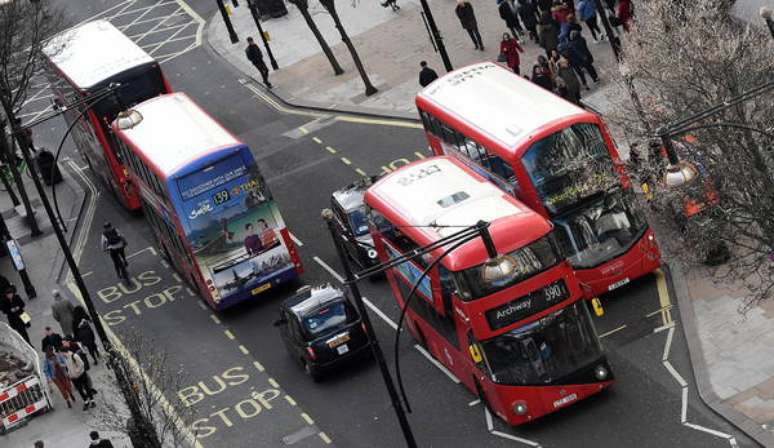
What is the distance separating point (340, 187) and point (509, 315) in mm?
15878

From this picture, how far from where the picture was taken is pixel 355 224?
39688mm

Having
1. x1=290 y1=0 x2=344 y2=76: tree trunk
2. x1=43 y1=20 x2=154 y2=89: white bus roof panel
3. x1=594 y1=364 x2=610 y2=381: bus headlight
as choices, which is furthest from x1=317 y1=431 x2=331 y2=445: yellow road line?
x1=290 y1=0 x2=344 y2=76: tree trunk

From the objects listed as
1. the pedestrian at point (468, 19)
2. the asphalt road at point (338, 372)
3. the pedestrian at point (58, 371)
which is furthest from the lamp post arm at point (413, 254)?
the pedestrian at point (468, 19)

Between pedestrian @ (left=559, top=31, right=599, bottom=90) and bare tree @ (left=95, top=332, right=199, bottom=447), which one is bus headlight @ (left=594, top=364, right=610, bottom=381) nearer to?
bare tree @ (left=95, top=332, right=199, bottom=447)

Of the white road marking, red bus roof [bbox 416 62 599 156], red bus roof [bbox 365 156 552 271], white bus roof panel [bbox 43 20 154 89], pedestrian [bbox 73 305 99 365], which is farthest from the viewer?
white bus roof panel [bbox 43 20 154 89]

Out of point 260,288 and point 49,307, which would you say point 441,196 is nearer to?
point 260,288

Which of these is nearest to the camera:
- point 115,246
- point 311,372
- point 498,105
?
point 311,372

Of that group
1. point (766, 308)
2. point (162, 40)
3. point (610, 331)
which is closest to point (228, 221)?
point (610, 331)

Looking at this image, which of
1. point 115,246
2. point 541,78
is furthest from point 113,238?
point 541,78

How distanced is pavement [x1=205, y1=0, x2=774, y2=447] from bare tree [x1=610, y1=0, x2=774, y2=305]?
73cm

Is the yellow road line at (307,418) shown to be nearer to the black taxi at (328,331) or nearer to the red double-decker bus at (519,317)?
the black taxi at (328,331)

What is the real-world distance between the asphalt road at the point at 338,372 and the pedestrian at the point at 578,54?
4.69 meters

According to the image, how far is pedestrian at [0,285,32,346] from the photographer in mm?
41344

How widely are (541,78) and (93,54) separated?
1390 centimetres
